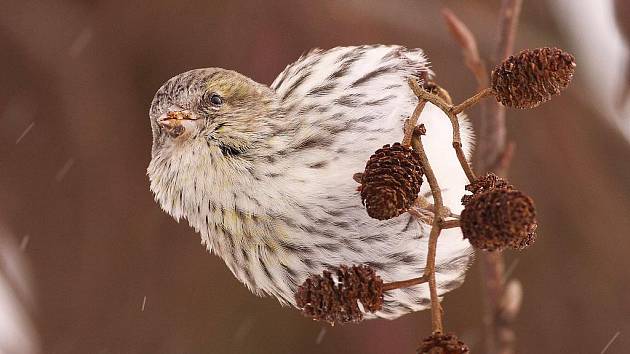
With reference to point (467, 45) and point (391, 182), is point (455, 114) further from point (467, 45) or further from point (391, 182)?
point (467, 45)

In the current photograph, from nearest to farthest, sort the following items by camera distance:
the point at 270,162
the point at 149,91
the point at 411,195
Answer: the point at 411,195, the point at 270,162, the point at 149,91

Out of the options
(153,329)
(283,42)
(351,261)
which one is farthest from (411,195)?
(153,329)

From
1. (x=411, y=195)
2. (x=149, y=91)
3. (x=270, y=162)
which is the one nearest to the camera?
(x=411, y=195)

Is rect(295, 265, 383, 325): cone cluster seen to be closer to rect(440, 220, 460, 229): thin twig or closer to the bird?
rect(440, 220, 460, 229): thin twig

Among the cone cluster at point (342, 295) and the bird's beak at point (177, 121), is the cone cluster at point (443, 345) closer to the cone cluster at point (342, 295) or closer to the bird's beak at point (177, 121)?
the cone cluster at point (342, 295)

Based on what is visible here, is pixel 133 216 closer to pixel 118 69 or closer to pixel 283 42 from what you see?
pixel 118 69

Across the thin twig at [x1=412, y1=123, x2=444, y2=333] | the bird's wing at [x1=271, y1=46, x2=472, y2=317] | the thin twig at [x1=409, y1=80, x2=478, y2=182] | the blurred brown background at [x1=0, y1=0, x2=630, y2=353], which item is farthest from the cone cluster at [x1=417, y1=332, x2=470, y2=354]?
the blurred brown background at [x1=0, y1=0, x2=630, y2=353]
